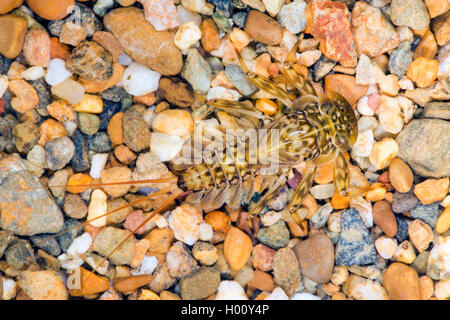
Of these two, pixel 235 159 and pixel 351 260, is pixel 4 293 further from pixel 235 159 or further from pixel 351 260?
pixel 351 260

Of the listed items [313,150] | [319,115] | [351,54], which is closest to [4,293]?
[313,150]

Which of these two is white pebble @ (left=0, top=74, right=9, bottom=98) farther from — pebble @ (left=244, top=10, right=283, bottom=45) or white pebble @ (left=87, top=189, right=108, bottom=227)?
pebble @ (left=244, top=10, right=283, bottom=45)

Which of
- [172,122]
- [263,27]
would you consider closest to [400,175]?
[263,27]

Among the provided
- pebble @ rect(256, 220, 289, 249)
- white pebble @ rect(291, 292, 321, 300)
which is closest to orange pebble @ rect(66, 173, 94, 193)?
pebble @ rect(256, 220, 289, 249)

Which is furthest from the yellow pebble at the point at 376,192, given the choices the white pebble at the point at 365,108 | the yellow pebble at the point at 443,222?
the white pebble at the point at 365,108

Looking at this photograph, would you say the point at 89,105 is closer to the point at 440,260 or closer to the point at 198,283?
the point at 198,283

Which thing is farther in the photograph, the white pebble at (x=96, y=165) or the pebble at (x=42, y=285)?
the white pebble at (x=96, y=165)

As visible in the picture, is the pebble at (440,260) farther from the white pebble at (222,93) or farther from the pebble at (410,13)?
the white pebble at (222,93)
